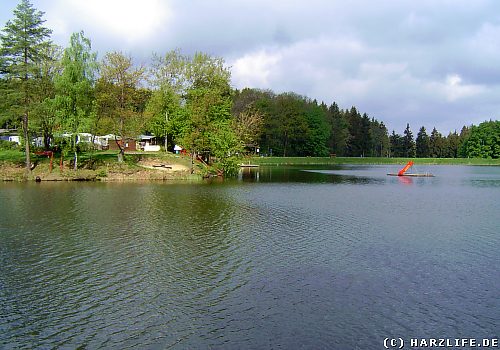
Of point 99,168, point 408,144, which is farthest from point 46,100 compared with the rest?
point 408,144

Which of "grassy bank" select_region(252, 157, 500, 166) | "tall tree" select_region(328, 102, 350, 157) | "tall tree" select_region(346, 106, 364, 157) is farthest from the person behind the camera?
"tall tree" select_region(346, 106, 364, 157)

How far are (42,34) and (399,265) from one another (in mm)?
52396

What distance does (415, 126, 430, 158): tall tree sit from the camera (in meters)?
183

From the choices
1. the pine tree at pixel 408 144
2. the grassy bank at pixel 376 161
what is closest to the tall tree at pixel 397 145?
the pine tree at pixel 408 144

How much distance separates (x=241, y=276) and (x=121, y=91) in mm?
48615

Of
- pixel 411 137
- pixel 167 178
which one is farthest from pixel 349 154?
pixel 167 178

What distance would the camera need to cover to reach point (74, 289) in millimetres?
16000

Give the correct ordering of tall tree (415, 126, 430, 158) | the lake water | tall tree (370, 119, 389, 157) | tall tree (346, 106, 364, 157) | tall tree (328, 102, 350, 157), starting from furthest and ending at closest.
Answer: tall tree (370, 119, 389, 157) < tall tree (415, 126, 430, 158) < tall tree (346, 106, 364, 157) < tall tree (328, 102, 350, 157) < the lake water

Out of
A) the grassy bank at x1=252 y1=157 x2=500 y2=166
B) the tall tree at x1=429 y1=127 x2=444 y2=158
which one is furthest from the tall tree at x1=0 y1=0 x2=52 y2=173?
the tall tree at x1=429 y1=127 x2=444 y2=158

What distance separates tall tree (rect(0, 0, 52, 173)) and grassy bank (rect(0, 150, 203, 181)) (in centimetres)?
780

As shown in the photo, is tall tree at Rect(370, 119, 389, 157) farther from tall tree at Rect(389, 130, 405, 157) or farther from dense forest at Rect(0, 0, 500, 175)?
dense forest at Rect(0, 0, 500, 175)

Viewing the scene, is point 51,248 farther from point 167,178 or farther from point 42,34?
point 42,34

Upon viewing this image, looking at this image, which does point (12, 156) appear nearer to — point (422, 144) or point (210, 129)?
point (210, 129)

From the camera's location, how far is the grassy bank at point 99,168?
186 feet
